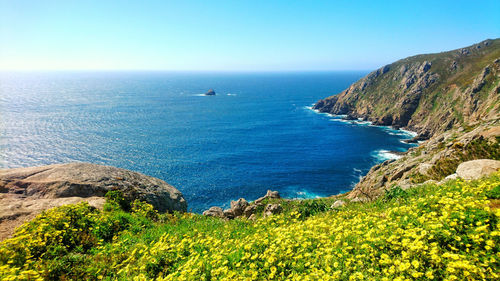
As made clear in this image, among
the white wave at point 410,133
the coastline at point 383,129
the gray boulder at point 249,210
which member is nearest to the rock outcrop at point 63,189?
the gray boulder at point 249,210

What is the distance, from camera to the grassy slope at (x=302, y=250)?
6113mm

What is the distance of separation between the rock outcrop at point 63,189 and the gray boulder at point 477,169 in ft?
69.6

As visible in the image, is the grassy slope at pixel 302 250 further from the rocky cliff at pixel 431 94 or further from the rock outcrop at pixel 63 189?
the rocky cliff at pixel 431 94

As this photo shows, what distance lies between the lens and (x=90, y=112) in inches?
5330

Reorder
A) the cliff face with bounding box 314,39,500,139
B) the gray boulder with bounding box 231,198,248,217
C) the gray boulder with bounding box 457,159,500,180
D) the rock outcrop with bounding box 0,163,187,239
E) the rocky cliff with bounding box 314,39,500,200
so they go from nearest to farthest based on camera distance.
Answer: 1. the rock outcrop with bounding box 0,163,187,239
2. the gray boulder with bounding box 457,159,500,180
3. the gray boulder with bounding box 231,198,248,217
4. the rocky cliff with bounding box 314,39,500,200
5. the cliff face with bounding box 314,39,500,139

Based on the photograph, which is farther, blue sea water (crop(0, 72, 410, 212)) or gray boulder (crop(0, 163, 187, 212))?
blue sea water (crop(0, 72, 410, 212))

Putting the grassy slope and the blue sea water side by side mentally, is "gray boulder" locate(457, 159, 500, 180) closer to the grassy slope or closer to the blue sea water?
the grassy slope

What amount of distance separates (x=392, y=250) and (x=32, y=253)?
41.1 ft

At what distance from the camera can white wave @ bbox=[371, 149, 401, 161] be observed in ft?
255

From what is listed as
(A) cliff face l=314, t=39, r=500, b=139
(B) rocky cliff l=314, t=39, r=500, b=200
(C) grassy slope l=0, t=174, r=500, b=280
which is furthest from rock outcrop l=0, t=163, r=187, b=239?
(A) cliff face l=314, t=39, r=500, b=139

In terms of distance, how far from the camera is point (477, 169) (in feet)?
51.6

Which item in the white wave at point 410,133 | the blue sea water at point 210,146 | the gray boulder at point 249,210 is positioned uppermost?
the gray boulder at point 249,210

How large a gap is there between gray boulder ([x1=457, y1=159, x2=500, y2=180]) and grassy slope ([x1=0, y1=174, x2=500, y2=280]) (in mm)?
3991

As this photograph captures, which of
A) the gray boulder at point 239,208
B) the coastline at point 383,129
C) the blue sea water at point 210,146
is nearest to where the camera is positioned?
the gray boulder at point 239,208
